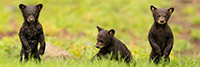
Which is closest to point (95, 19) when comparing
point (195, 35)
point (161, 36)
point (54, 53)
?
point (195, 35)

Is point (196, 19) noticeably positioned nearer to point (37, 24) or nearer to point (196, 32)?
point (196, 32)

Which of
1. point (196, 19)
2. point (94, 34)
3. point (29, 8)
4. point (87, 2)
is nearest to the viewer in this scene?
point (29, 8)

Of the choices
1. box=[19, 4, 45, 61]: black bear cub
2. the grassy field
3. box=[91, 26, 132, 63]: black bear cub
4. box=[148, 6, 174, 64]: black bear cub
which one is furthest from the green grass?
box=[19, 4, 45, 61]: black bear cub

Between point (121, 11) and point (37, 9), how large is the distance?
10.9 metres

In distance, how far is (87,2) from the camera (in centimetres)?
1717

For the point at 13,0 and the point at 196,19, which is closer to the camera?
the point at 196,19

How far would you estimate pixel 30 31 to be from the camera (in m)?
6.23

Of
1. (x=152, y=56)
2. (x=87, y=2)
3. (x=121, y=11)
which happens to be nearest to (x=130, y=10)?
(x=121, y=11)

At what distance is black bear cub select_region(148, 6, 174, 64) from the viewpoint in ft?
19.8

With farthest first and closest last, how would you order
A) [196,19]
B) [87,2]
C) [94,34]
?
[87,2] → [196,19] → [94,34]

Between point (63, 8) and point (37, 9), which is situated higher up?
point (37, 9)

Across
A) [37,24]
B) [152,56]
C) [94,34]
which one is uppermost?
[37,24]

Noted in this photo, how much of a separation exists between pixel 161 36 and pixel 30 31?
2.82 m

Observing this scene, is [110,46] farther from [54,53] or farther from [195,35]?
[195,35]
